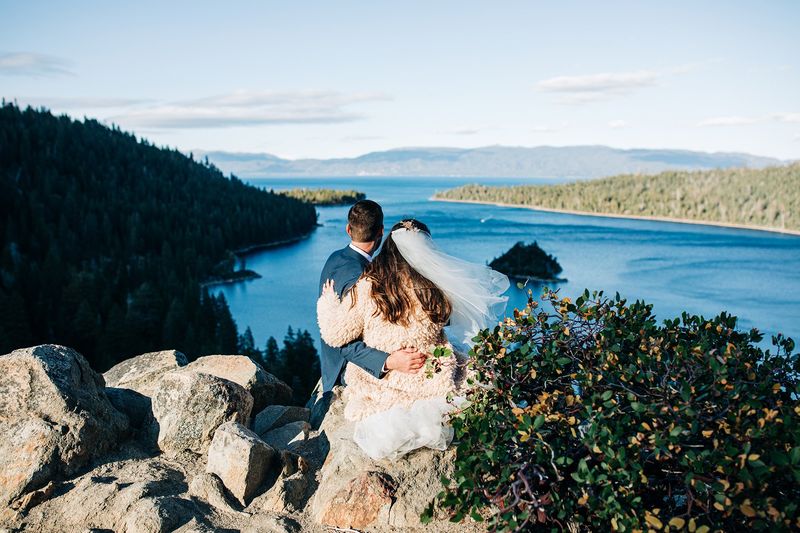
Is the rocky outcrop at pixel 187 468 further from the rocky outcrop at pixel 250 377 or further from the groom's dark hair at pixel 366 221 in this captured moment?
the groom's dark hair at pixel 366 221

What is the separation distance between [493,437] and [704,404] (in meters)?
1.39

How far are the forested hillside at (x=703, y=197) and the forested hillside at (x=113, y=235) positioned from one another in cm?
8225

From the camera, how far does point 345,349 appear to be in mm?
5812

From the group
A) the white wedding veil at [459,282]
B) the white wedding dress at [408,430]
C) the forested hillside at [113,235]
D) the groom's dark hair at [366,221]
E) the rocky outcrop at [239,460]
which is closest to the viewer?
the white wedding dress at [408,430]

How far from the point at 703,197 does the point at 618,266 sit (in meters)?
92.2

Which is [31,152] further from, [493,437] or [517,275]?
[493,437]

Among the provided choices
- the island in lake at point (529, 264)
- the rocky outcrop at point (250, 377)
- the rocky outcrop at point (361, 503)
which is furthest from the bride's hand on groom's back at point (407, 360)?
the island in lake at point (529, 264)

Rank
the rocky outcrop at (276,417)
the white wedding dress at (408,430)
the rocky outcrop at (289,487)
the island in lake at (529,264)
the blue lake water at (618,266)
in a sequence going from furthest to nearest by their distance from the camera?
the island in lake at (529,264)
the blue lake water at (618,266)
the rocky outcrop at (276,417)
the rocky outcrop at (289,487)
the white wedding dress at (408,430)

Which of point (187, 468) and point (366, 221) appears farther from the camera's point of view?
point (187, 468)

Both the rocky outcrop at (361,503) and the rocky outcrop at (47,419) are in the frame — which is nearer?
the rocky outcrop at (361,503)

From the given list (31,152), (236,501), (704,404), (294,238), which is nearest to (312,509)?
(236,501)

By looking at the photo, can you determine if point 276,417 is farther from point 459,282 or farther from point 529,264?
point 529,264

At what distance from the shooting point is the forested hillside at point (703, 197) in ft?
490

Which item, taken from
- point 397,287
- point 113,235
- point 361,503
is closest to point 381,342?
point 397,287
